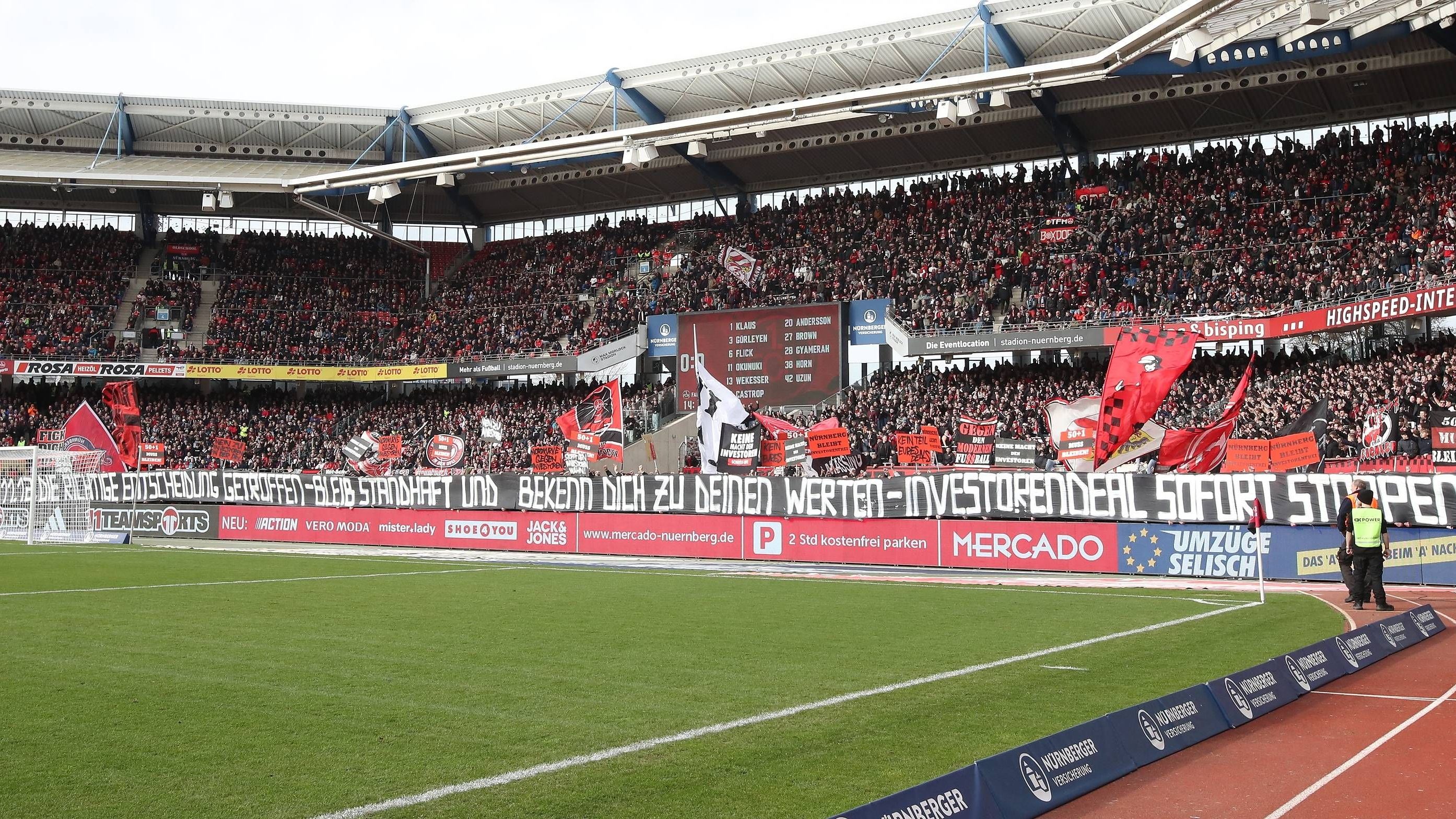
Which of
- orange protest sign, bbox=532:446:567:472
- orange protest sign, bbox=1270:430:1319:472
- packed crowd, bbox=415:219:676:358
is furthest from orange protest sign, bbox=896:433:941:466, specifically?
packed crowd, bbox=415:219:676:358

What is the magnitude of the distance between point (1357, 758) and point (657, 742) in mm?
4831

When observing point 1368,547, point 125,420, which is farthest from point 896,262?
point 1368,547

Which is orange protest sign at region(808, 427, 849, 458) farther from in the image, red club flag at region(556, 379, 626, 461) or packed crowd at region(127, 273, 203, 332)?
packed crowd at region(127, 273, 203, 332)

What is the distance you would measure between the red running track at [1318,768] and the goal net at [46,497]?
33512 millimetres

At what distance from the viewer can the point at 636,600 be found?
1778 centimetres

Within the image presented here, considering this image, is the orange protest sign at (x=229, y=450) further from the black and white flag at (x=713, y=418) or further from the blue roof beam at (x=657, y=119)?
the blue roof beam at (x=657, y=119)

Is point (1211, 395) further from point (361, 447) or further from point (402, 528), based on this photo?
point (361, 447)

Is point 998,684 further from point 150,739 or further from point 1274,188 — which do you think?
point 1274,188

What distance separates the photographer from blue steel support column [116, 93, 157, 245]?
51.9 metres

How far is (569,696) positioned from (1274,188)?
121 ft

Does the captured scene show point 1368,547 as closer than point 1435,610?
No

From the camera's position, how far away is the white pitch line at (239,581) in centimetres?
1758

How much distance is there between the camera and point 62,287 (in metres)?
56.7

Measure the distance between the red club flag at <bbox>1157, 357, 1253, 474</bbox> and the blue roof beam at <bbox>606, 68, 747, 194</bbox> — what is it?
2657 centimetres
